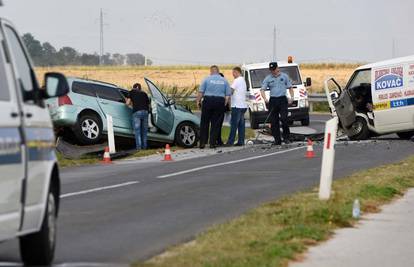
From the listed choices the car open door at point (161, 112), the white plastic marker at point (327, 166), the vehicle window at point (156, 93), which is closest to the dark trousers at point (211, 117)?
the car open door at point (161, 112)

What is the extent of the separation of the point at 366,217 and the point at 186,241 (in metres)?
3.37

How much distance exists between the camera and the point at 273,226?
35.6ft

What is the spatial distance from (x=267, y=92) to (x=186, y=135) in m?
8.50

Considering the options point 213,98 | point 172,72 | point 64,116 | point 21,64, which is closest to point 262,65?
point 213,98

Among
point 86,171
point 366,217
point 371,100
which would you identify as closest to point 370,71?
point 371,100

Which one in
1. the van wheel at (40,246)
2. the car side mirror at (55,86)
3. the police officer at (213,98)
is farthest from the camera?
the police officer at (213,98)

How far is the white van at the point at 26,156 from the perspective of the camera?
7.30 m

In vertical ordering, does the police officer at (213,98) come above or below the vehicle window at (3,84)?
below

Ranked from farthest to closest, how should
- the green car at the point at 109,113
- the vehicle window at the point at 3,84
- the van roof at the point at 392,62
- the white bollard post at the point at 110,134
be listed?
the van roof at the point at 392,62, the white bollard post at the point at 110,134, the green car at the point at 109,113, the vehicle window at the point at 3,84

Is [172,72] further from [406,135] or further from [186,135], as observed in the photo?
[186,135]

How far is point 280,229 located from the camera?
10.6 metres

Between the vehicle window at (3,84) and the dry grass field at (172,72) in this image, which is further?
the dry grass field at (172,72)

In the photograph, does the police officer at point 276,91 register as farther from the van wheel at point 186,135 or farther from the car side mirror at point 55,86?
the car side mirror at point 55,86

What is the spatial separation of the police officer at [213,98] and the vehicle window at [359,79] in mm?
3638
